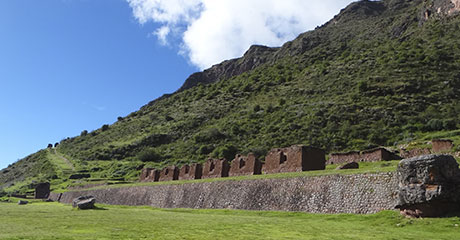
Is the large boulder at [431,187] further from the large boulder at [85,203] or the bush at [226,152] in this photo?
the bush at [226,152]

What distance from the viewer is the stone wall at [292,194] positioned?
1428cm

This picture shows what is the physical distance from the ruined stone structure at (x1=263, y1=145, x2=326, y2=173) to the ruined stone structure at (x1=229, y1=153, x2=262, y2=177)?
5.54ft

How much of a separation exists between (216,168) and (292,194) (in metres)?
12.0

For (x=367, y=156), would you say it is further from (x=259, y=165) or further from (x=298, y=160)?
(x=298, y=160)

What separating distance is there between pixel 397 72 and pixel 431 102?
11859 millimetres

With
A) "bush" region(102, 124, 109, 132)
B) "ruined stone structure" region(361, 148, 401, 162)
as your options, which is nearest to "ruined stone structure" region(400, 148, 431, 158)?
"ruined stone structure" region(361, 148, 401, 162)

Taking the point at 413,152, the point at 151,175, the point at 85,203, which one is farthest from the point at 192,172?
the point at 413,152

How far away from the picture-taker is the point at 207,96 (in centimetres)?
9769

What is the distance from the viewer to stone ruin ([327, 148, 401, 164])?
95.0 feet

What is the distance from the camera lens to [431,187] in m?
11.8

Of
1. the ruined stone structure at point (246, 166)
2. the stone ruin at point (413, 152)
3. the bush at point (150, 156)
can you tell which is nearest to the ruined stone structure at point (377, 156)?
the stone ruin at point (413, 152)

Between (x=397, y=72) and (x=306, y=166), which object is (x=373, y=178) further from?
(x=397, y=72)

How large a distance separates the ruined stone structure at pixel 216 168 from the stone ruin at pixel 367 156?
32.6 feet

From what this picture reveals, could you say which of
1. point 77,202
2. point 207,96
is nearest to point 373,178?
point 77,202
